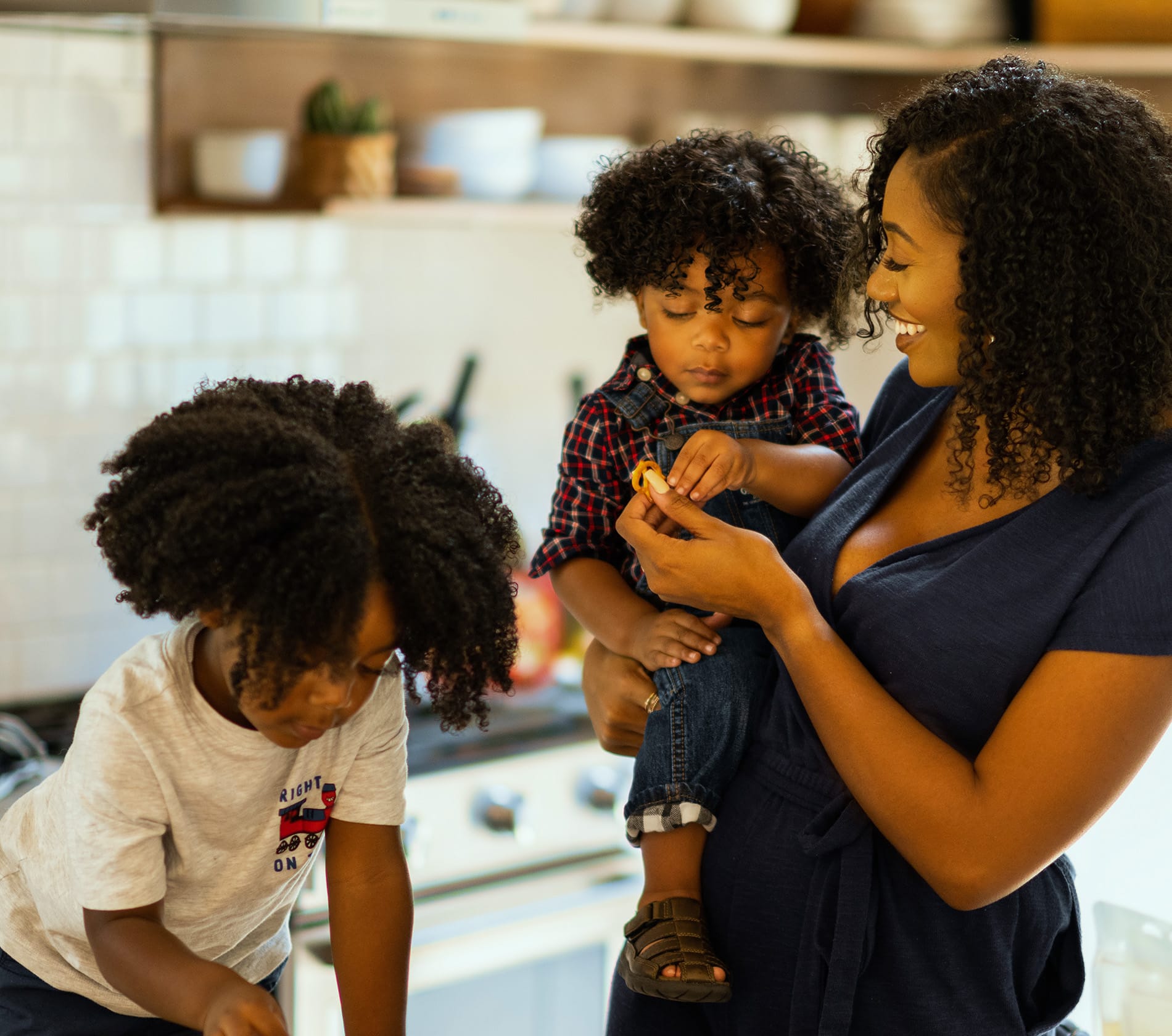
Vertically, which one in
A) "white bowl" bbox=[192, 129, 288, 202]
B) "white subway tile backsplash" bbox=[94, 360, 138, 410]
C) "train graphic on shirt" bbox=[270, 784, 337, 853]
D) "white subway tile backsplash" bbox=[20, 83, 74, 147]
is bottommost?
"train graphic on shirt" bbox=[270, 784, 337, 853]

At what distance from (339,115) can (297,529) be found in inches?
65.5

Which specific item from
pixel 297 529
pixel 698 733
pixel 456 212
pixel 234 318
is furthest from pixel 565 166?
pixel 297 529

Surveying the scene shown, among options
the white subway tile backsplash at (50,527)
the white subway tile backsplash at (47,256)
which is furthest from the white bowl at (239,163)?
the white subway tile backsplash at (50,527)

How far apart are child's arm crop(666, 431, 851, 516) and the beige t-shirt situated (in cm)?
37

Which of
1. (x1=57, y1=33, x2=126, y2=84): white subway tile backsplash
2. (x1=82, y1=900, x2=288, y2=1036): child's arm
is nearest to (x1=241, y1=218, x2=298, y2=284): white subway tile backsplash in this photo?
(x1=57, y1=33, x2=126, y2=84): white subway tile backsplash

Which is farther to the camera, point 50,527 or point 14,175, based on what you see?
point 50,527

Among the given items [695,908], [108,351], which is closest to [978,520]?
[695,908]

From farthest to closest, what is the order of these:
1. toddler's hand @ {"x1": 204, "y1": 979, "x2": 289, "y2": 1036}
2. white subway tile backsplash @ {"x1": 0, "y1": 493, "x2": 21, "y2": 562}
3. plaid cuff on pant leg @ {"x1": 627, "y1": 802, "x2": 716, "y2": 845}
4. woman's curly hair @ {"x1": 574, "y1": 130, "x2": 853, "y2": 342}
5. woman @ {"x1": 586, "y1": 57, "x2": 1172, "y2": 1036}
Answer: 1. white subway tile backsplash @ {"x1": 0, "y1": 493, "x2": 21, "y2": 562}
2. woman's curly hair @ {"x1": 574, "y1": 130, "x2": 853, "y2": 342}
3. plaid cuff on pant leg @ {"x1": 627, "y1": 802, "x2": 716, "y2": 845}
4. woman @ {"x1": 586, "y1": 57, "x2": 1172, "y2": 1036}
5. toddler's hand @ {"x1": 204, "y1": 979, "x2": 289, "y2": 1036}

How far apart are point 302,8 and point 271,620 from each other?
142cm

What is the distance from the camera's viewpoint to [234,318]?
2469mm

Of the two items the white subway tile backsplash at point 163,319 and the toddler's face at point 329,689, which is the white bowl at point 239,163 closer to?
the white subway tile backsplash at point 163,319

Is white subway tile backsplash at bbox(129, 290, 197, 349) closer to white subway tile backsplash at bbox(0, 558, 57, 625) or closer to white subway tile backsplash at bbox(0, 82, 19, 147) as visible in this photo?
white subway tile backsplash at bbox(0, 82, 19, 147)

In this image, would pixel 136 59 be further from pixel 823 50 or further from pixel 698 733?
pixel 698 733

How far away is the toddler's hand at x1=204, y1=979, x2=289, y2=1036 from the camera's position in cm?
81
